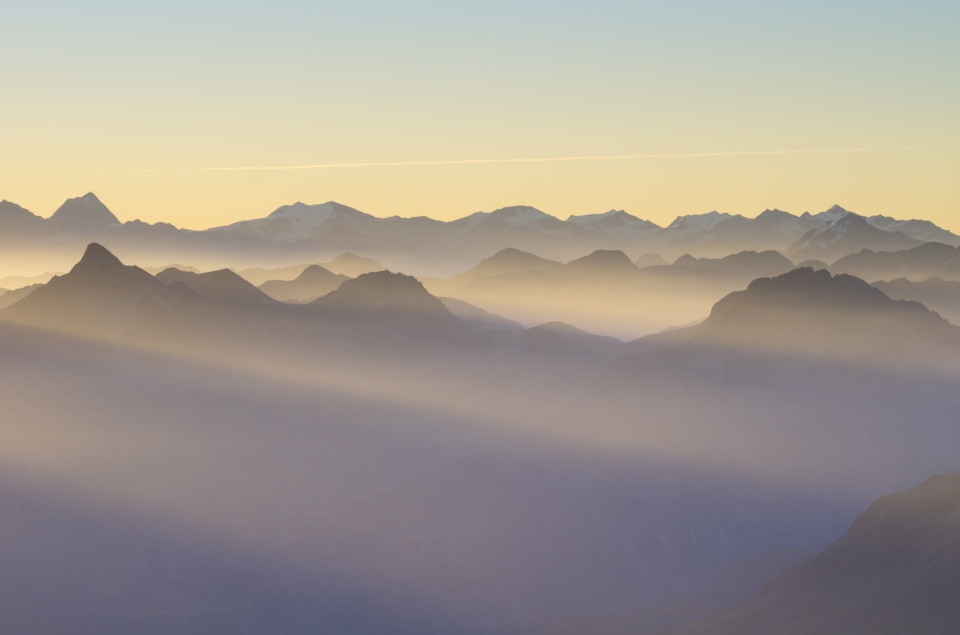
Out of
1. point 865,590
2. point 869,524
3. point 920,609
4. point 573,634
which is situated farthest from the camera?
point 573,634

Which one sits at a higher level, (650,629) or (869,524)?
(869,524)

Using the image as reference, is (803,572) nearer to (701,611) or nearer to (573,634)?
(701,611)

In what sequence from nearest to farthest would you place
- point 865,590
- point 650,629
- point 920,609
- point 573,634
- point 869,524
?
point 920,609 < point 865,590 < point 869,524 < point 650,629 < point 573,634

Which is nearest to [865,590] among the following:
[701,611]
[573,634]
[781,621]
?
[781,621]

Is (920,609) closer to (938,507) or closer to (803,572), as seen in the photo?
(938,507)

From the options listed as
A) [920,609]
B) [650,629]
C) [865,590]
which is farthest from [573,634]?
[920,609]

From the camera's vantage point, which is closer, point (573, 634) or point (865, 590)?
point (865, 590)
